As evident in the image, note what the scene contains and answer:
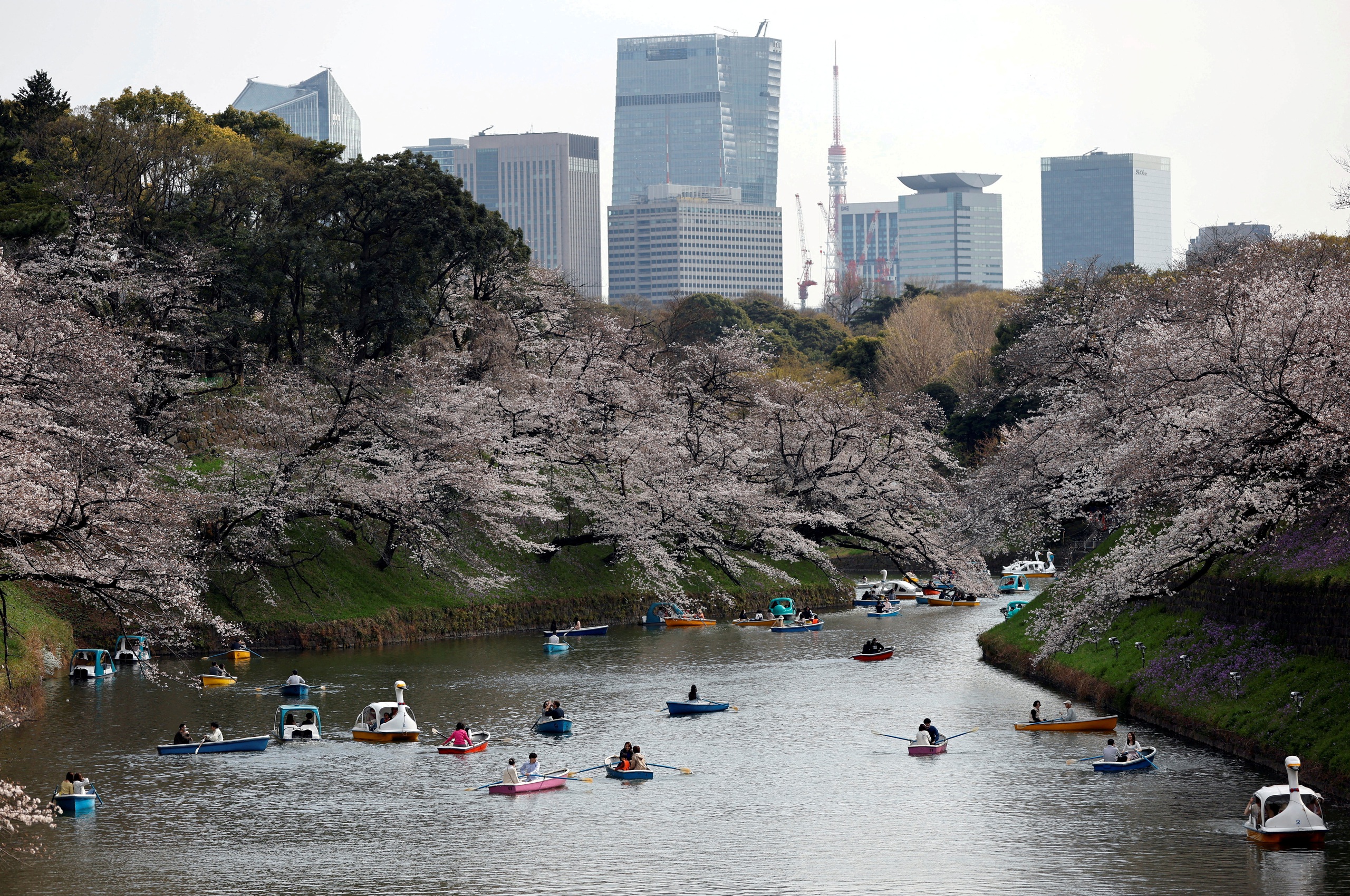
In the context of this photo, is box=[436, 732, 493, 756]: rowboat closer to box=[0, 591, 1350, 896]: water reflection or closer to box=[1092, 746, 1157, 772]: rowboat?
box=[0, 591, 1350, 896]: water reflection

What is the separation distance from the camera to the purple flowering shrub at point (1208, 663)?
33.6 metres

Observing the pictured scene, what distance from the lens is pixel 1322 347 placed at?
1173 inches

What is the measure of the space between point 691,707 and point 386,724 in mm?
9447

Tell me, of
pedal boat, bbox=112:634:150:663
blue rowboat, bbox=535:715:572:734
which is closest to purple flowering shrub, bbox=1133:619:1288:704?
blue rowboat, bbox=535:715:572:734

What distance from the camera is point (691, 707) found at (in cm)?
4169

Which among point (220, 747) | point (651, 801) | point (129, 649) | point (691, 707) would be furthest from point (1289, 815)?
point (129, 649)

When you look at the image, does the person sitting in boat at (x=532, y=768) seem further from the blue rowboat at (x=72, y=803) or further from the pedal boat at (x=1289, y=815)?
the pedal boat at (x=1289, y=815)

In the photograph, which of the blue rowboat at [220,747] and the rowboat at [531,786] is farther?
the blue rowboat at [220,747]

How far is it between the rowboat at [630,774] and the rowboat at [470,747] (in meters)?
4.90

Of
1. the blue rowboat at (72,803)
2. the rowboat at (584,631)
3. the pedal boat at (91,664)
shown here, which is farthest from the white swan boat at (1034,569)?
the blue rowboat at (72,803)

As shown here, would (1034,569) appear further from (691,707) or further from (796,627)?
(691,707)

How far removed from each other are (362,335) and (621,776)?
131 ft

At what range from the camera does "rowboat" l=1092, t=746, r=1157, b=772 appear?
32.3m

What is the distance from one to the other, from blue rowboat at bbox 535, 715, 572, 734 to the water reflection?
291mm
